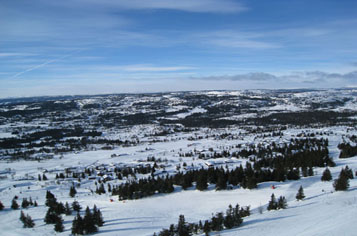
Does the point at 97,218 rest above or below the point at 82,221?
below

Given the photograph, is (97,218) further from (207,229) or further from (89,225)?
(207,229)

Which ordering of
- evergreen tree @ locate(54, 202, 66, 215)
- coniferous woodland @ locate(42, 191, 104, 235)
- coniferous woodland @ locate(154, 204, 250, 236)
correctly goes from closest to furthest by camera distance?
coniferous woodland @ locate(154, 204, 250, 236)
coniferous woodland @ locate(42, 191, 104, 235)
evergreen tree @ locate(54, 202, 66, 215)

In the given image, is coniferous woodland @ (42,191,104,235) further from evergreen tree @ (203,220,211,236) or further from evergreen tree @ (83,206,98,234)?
evergreen tree @ (203,220,211,236)

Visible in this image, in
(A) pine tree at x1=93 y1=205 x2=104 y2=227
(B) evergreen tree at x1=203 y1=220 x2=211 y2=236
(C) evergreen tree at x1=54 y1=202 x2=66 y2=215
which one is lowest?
(C) evergreen tree at x1=54 y1=202 x2=66 y2=215

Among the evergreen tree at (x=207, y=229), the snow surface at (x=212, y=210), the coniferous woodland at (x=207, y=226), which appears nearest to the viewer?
the snow surface at (x=212, y=210)

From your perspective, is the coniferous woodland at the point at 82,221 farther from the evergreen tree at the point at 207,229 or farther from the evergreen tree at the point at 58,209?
the evergreen tree at the point at 207,229

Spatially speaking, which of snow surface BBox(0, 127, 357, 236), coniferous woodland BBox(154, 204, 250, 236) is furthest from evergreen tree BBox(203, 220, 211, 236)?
snow surface BBox(0, 127, 357, 236)

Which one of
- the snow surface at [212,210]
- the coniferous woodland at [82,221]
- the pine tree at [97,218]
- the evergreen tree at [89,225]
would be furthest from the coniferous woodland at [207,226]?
the pine tree at [97,218]

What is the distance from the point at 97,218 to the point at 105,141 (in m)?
151

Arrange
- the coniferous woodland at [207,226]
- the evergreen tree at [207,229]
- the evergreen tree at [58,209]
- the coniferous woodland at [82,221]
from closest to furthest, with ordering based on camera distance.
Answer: the evergreen tree at [207,229] < the coniferous woodland at [207,226] < the coniferous woodland at [82,221] < the evergreen tree at [58,209]

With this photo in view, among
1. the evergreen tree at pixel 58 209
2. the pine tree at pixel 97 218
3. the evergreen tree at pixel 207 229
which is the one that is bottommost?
the evergreen tree at pixel 58 209

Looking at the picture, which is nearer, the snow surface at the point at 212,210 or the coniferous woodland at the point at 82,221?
the snow surface at the point at 212,210

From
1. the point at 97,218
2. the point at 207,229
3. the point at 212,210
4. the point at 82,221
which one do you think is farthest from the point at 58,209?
the point at 207,229

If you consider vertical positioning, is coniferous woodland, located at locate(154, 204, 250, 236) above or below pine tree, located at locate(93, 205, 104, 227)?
above
